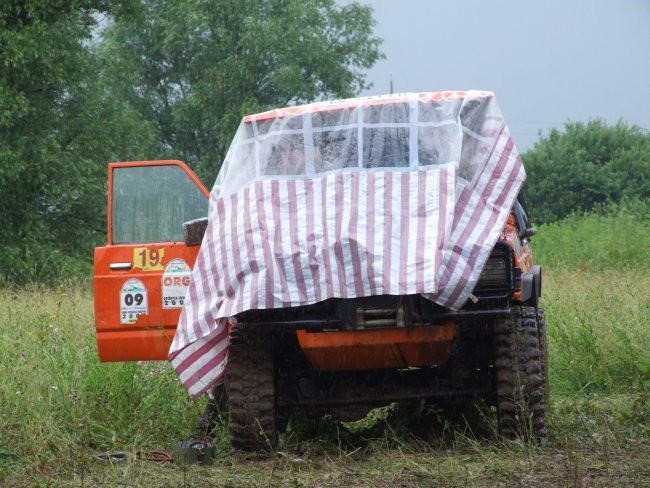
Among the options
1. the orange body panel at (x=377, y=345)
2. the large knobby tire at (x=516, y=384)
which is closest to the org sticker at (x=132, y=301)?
the orange body panel at (x=377, y=345)

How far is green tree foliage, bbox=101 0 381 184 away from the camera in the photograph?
1828 inches

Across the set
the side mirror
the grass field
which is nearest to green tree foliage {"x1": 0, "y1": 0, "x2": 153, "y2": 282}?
the grass field

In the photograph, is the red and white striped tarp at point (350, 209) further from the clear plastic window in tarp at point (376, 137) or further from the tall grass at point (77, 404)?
the tall grass at point (77, 404)

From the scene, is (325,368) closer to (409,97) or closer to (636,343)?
(409,97)

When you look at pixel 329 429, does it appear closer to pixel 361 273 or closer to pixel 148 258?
pixel 148 258

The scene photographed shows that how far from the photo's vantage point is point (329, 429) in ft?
23.3

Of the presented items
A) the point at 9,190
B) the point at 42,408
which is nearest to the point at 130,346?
the point at 42,408

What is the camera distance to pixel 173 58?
5088 centimetres

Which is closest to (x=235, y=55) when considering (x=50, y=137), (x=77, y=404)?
(x=50, y=137)

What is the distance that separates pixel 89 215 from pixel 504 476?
2362cm

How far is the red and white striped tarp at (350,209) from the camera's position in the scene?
18.4ft

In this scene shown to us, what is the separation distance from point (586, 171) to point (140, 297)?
5103 centimetres

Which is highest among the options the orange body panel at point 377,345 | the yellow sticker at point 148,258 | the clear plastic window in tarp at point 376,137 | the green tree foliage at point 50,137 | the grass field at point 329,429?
the green tree foliage at point 50,137

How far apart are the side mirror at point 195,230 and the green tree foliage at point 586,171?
4856 cm
